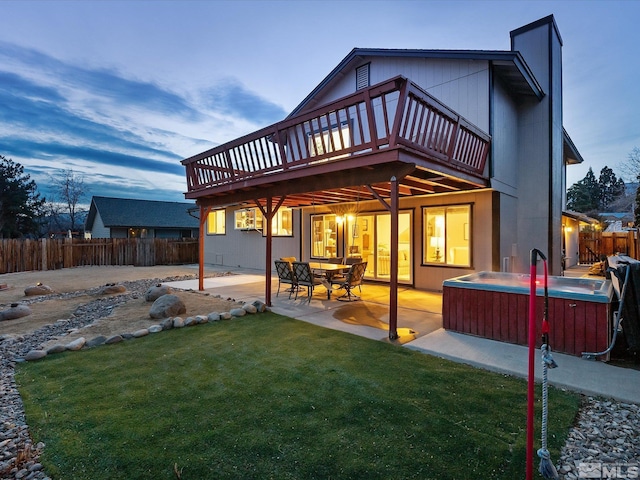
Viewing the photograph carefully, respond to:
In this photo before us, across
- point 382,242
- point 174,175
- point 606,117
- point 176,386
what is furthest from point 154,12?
point 606,117

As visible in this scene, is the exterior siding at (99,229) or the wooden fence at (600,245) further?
the exterior siding at (99,229)

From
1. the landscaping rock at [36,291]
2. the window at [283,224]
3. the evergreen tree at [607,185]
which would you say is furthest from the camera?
the evergreen tree at [607,185]

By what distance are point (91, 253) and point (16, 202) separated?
10777 mm

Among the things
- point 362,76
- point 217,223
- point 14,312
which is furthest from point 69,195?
point 362,76

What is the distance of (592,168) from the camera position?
42844 millimetres

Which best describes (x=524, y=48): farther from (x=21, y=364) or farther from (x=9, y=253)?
(x=9, y=253)

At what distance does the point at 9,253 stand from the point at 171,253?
6226 millimetres

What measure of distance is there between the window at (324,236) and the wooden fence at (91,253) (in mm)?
9158

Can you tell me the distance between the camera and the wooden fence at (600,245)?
14.8 m

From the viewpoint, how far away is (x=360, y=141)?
7000 mm

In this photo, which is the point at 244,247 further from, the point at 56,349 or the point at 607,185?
the point at 607,185

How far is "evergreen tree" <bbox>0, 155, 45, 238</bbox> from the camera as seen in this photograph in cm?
2061

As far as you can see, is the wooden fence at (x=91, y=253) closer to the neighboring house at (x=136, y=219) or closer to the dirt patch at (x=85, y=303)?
the dirt patch at (x=85, y=303)

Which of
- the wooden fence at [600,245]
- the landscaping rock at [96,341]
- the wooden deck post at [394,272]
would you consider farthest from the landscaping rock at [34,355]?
the wooden fence at [600,245]
